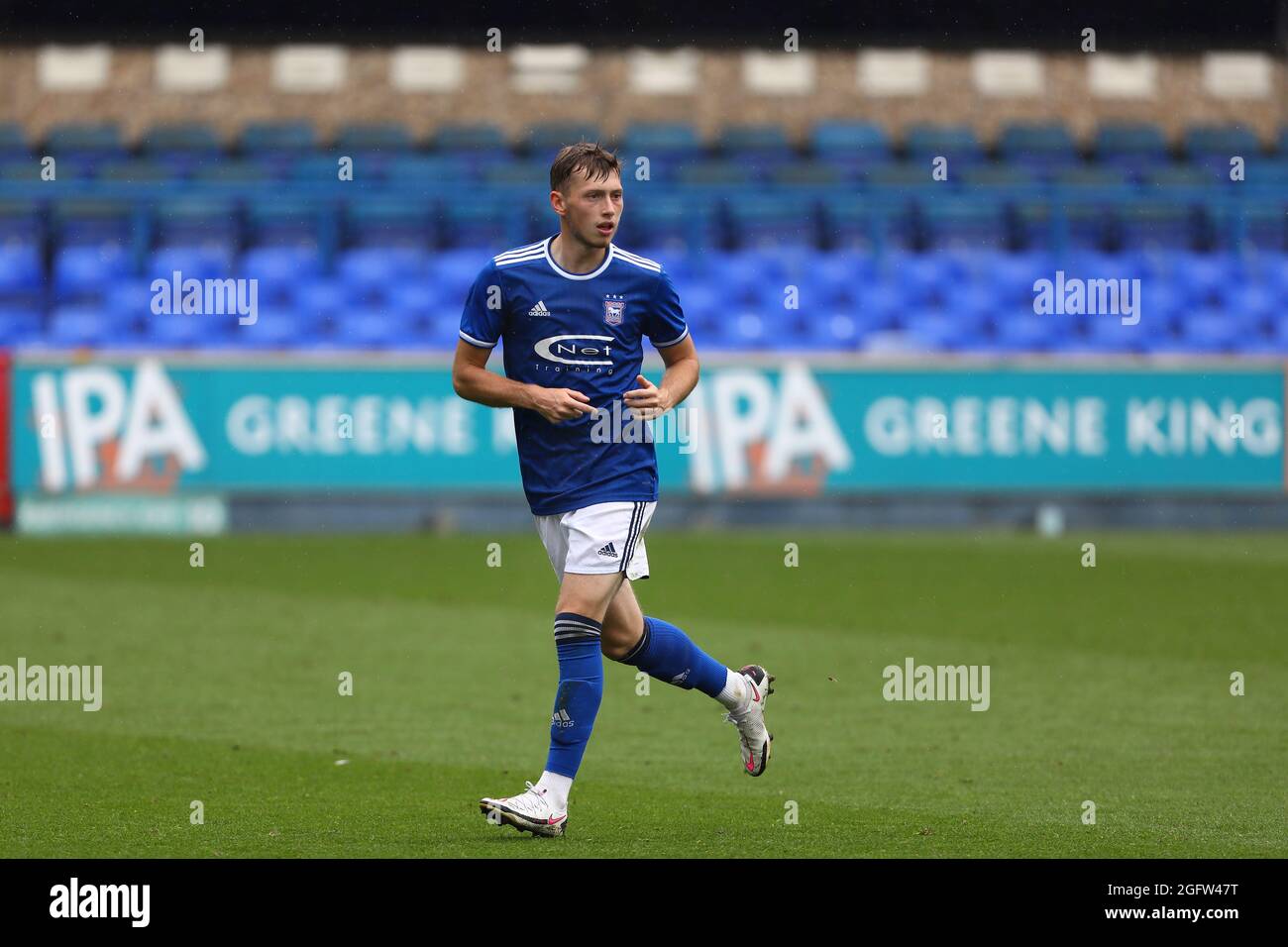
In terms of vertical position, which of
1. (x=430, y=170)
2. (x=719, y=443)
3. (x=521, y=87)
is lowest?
(x=719, y=443)

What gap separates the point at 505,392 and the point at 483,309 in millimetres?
303

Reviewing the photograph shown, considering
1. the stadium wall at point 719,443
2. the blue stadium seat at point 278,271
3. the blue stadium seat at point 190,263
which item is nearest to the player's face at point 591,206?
the stadium wall at point 719,443

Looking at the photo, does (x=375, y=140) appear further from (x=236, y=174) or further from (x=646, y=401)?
(x=646, y=401)

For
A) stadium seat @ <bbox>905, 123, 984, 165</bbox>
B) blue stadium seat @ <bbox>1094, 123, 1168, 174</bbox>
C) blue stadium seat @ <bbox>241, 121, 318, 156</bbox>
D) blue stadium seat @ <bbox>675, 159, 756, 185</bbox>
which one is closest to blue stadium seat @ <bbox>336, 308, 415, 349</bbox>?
blue stadium seat @ <bbox>675, 159, 756, 185</bbox>

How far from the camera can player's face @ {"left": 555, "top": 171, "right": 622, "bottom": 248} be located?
6.29m

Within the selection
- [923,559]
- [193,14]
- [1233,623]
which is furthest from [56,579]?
[193,14]

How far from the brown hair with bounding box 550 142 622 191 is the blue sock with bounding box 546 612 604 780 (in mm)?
1418

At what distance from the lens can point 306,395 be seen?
16641 mm

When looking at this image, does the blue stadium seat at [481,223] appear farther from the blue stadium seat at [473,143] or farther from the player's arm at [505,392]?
the player's arm at [505,392]

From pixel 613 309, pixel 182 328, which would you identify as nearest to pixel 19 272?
pixel 182 328

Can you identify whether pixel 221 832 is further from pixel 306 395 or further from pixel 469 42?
pixel 469 42

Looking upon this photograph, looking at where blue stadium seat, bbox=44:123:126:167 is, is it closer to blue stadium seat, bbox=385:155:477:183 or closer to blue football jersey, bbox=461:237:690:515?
blue stadium seat, bbox=385:155:477:183

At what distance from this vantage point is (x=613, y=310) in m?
6.47

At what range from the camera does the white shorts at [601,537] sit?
20.9 feet
